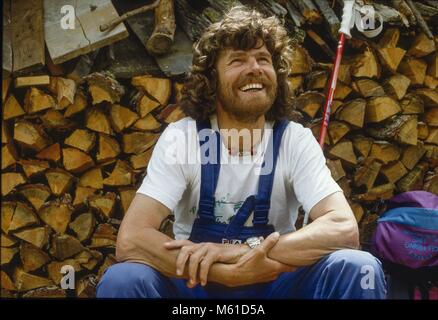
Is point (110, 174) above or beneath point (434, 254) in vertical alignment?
above

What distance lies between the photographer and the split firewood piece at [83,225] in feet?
8.86

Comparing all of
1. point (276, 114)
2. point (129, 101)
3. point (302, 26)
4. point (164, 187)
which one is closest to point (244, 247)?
point (164, 187)

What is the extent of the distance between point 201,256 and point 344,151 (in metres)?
1.05

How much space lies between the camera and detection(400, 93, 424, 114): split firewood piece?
285 cm

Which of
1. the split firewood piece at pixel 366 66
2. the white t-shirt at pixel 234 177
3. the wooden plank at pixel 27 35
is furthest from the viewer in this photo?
the split firewood piece at pixel 366 66

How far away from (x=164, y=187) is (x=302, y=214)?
0.81m

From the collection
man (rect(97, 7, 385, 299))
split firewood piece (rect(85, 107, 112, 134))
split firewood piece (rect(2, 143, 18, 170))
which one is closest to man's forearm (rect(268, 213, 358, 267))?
man (rect(97, 7, 385, 299))

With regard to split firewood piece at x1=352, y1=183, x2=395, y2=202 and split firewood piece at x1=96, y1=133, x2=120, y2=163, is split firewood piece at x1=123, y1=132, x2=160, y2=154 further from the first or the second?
split firewood piece at x1=352, y1=183, x2=395, y2=202

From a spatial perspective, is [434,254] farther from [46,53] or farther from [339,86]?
[46,53]

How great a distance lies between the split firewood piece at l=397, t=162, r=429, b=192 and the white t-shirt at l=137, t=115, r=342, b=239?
674 millimetres

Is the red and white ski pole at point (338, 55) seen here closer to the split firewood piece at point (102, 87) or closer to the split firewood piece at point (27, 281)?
the split firewood piece at point (102, 87)

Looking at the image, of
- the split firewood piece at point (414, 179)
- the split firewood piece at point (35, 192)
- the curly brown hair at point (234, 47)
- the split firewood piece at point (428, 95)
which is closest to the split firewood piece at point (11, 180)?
the split firewood piece at point (35, 192)

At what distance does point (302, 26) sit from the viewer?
278cm

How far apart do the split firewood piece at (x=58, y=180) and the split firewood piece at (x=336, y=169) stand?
1.16m
